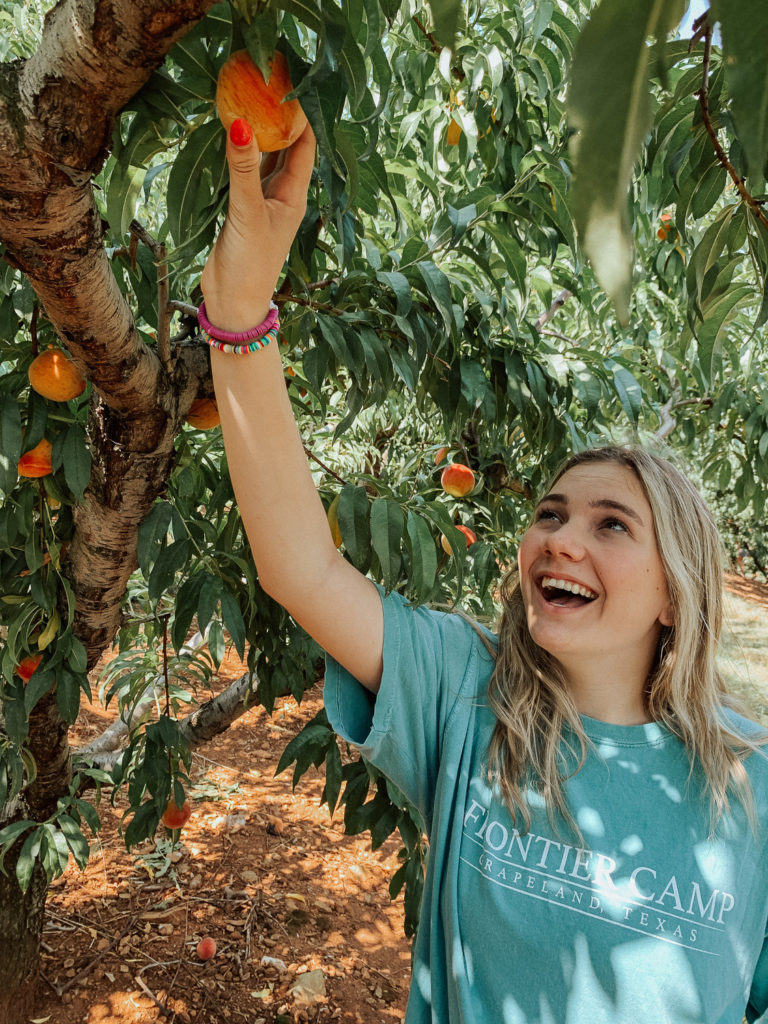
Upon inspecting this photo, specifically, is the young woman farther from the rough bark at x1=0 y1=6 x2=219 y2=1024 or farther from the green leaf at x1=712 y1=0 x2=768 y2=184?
the green leaf at x1=712 y1=0 x2=768 y2=184

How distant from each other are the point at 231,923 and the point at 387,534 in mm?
2525

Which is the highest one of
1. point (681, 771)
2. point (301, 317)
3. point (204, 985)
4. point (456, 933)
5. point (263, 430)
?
point (301, 317)

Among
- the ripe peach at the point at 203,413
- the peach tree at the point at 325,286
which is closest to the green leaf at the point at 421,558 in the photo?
the peach tree at the point at 325,286

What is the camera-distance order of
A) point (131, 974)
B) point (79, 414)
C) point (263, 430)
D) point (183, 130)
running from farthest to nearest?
1. point (131, 974)
2. point (79, 414)
3. point (263, 430)
4. point (183, 130)

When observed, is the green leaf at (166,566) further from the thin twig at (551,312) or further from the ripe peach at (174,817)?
the thin twig at (551,312)

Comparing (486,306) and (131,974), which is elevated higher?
(486,306)

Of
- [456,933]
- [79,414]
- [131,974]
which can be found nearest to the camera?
[456,933]

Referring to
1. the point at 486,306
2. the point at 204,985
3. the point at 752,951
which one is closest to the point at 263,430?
the point at 486,306

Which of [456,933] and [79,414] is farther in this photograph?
[79,414]

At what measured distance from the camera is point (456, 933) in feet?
3.60

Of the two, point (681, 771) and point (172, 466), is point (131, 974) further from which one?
point (681, 771)

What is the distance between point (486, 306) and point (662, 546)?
569 millimetres

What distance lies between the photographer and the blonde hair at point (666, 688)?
116 cm

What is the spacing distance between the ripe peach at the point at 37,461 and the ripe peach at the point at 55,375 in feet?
0.43
